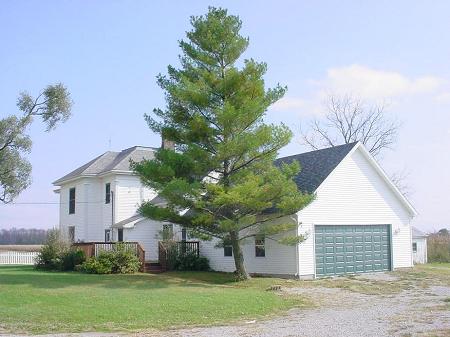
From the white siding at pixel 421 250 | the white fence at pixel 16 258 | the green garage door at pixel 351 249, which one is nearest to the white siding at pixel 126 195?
the white fence at pixel 16 258

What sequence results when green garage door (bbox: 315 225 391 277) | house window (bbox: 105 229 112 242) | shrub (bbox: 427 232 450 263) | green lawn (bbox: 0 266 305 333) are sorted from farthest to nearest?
shrub (bbox: 427 232 450 263) < house window (bbox: 105 229 112 242) < green garage door (bbox: 315 225 391 277) < green lawn (bbox: 0 266 305 333)

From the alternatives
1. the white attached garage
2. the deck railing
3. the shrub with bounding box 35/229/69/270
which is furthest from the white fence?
the white attached garage

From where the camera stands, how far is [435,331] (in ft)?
42.9

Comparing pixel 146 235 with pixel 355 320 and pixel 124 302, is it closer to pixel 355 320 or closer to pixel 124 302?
pixel 124 302

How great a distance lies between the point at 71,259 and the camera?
3069 cm

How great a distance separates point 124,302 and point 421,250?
30.9m

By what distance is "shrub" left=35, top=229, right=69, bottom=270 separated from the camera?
31.2 meters

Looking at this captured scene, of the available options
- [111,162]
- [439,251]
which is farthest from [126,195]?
[439,251]

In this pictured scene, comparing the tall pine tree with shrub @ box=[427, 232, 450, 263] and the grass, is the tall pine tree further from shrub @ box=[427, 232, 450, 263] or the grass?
shrub @ box=[427, 232, 450, 263]

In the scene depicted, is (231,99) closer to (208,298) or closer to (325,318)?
(208,298)

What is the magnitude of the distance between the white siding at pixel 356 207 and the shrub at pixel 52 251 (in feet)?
42.5

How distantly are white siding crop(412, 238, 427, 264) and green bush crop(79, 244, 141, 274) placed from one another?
2319 centimetres

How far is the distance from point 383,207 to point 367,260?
314 centimetres

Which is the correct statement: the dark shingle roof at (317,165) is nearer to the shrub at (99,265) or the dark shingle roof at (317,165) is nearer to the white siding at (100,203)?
the shrub at (99,265)
